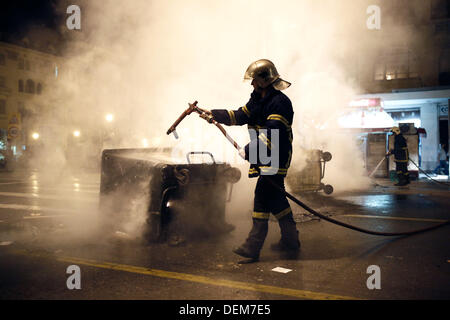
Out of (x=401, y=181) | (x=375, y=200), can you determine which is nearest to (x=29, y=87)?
(x=401, y=181)

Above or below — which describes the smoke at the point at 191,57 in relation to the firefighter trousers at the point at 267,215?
above

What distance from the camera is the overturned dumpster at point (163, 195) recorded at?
4.14 metres

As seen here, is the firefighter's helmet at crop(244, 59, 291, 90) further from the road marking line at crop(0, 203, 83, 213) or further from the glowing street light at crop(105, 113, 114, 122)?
the glowing street light at crop(105, 113, 114, 122)

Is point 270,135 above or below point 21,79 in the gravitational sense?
below

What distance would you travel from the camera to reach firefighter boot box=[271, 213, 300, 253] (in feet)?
12.5

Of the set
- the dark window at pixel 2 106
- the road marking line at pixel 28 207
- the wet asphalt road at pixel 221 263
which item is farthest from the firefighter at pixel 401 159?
the dark window at pixel 2 106

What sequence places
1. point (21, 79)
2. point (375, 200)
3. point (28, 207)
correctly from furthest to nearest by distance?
point (21, 79) → point (375, 200) → point (28, 207)

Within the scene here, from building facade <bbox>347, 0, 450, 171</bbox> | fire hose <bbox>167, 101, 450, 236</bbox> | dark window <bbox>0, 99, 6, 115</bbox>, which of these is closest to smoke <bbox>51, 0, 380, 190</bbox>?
fire hose <bbox>167, 101, 450, 236</bbox>

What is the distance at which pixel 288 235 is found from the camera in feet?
A: 12.6

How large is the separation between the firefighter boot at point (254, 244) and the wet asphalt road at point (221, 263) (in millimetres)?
99

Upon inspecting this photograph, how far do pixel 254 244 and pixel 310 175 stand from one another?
4.58m

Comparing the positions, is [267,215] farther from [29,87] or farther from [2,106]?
[29,87]

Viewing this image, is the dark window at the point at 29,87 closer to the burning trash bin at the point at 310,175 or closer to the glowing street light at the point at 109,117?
the glowing street light at the point at 109,117

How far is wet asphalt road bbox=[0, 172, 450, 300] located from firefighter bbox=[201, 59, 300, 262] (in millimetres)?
211
